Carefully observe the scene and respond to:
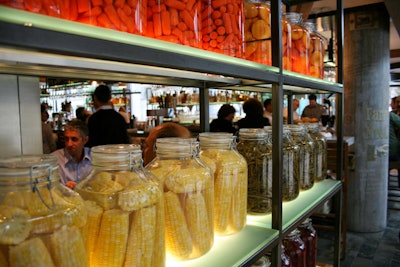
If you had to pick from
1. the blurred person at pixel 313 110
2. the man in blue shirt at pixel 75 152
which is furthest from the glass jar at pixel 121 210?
the blurred person at pixel 313 110

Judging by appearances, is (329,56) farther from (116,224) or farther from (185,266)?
(116,224)

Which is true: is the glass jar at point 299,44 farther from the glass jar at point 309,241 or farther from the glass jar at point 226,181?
the glass jar at point 309,241

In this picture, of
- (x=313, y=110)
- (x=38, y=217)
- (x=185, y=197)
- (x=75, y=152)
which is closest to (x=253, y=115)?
(x=75, y=152)

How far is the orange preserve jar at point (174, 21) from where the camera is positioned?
2.73 feet

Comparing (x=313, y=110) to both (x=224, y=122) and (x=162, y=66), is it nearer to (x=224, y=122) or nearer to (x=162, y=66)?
(x=224, y=122)

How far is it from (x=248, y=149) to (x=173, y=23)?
63cm

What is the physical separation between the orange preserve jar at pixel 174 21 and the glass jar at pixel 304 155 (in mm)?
897

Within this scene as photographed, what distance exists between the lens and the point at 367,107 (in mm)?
3873

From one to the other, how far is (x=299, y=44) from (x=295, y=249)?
37.6 inches

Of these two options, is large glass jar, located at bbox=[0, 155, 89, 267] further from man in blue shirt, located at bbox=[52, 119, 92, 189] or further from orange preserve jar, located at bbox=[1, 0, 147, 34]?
man in blue shirt, located at bbox=[52, 119, 92, 189]

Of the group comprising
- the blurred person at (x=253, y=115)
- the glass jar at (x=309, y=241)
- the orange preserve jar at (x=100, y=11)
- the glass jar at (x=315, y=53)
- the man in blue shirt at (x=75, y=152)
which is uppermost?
the glass jar at (x=315, y=53)

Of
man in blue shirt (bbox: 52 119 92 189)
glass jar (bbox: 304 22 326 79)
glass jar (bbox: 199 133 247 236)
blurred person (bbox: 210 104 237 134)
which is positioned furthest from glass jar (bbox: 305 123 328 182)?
blurred person (bbox: 210 104 237 134)

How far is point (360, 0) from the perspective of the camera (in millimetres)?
3611

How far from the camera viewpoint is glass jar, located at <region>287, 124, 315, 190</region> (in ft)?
5.51
